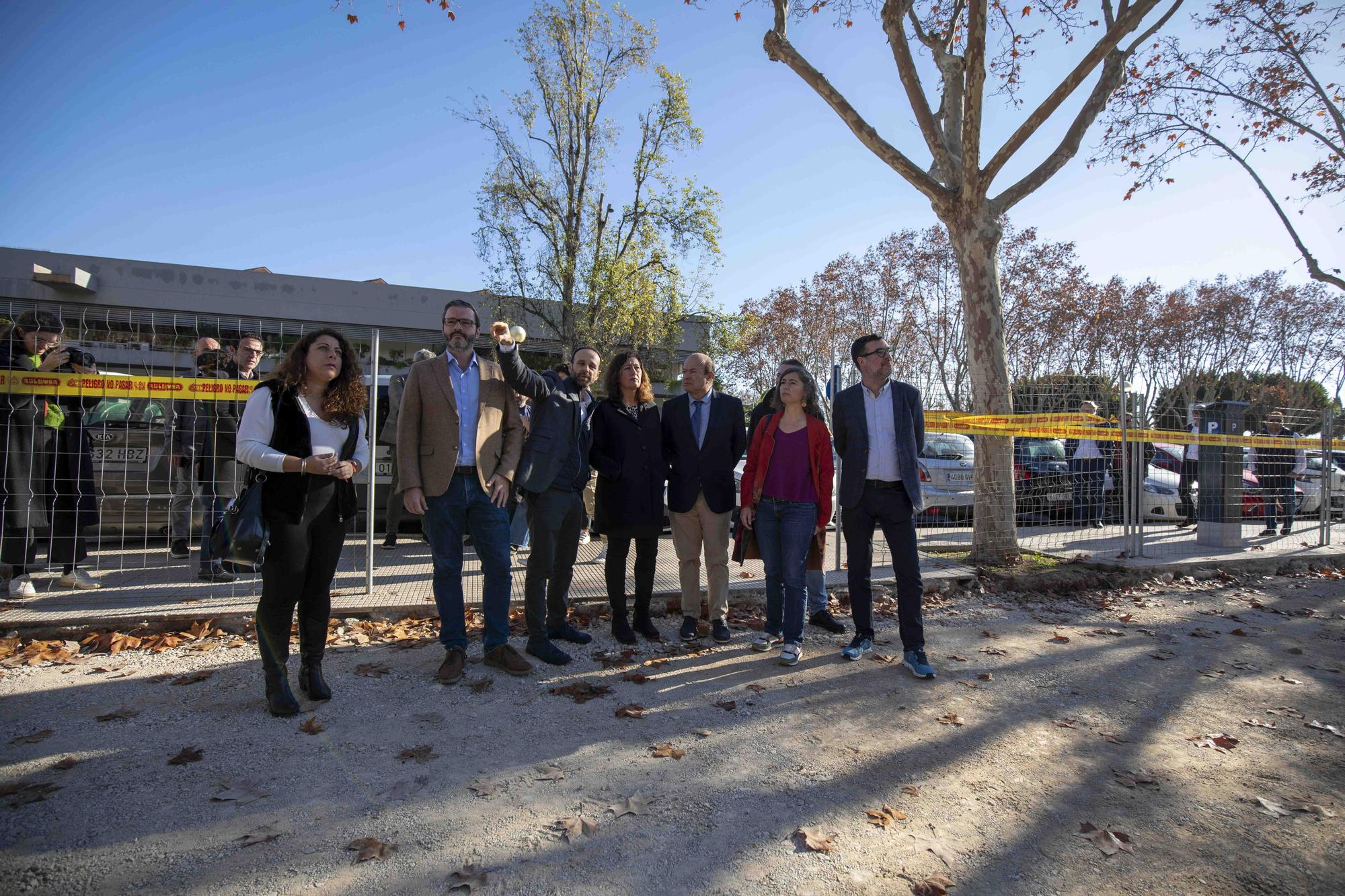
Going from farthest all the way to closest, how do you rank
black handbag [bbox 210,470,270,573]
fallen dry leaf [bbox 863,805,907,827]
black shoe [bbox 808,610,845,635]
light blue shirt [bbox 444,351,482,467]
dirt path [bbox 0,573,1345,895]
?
black shoe [bbox 808,610,845,635]
light blue shirt [bbox 444,351,482,467]
black handbag [bbox 210,470,270,573]
fallen dry leaf [bbox 863,805,907,827]
dirt path [bbox 0,573,1345,895]

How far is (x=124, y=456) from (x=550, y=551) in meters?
5.95

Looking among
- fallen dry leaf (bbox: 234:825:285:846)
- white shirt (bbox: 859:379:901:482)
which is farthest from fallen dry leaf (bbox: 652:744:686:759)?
white shirt (bbox: 859:379:901:482)

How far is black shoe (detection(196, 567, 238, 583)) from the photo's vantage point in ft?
19.8

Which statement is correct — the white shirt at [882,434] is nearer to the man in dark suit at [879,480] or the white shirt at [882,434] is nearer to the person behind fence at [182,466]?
the man in dark suit at [879,480]

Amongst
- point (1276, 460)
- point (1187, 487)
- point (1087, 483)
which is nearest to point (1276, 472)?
point (1276, 460)

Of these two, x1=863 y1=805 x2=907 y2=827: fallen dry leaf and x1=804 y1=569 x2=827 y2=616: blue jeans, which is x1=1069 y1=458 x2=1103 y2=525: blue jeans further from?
x1=863 y1=805 x2=907 y2=827: fallen dry leaf

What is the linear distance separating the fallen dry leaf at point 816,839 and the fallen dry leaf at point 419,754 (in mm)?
1616

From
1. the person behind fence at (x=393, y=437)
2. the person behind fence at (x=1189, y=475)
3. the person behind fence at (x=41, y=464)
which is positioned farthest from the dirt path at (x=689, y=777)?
the person behind fence at (x=1189, y=475)

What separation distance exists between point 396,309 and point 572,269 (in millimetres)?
20115

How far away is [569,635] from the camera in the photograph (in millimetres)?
4914

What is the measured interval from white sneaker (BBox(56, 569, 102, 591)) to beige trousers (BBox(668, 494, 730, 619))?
465 centimetres

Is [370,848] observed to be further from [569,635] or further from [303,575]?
[569,635]

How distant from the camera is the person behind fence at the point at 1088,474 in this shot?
32.0ft

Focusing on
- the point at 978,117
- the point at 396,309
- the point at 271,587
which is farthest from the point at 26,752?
the point at 396,309
